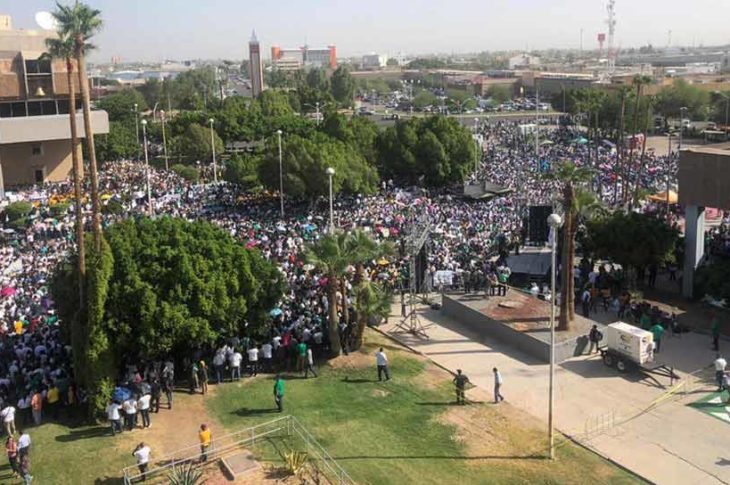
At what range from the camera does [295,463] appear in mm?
16828

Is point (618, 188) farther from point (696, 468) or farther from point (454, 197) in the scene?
point (696, 468)

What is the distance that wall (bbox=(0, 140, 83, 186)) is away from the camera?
204ft

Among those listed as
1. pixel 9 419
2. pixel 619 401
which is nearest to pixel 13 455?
pixel 9 419

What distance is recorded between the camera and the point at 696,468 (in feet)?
56.1

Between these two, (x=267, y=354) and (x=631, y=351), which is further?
(x=267, y=354)

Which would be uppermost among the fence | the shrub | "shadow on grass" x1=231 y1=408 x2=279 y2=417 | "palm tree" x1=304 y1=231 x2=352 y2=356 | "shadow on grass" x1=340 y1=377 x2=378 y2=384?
"palm tree" x1=304 y1=231 x2=352 y2=356

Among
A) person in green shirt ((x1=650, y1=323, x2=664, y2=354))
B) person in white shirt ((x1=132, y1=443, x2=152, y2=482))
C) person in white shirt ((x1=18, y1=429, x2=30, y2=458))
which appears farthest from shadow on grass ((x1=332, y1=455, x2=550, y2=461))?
person in green shirt ((x1=650, y1=323, x2=664, y2=354))

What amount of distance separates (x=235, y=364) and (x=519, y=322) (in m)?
10.2

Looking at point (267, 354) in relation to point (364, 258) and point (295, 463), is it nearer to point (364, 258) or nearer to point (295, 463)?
point (364, 258)

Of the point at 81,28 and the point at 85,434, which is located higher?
the point at 81,28

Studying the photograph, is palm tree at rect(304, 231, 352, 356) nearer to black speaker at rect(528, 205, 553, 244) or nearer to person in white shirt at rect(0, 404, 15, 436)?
person in white shirt at rect(0, 404, 15, 436)

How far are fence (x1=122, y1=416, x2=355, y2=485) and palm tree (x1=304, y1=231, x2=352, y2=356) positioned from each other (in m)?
5.11

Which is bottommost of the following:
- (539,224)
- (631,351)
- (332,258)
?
(631,351)

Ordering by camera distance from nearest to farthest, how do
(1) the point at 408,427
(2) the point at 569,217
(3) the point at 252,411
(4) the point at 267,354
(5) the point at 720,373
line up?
(1) the point at 408,427, (3) the point at 252,411, (5) the point at 720,373, (4) the point at 267,354, (2) the point at 569,217
